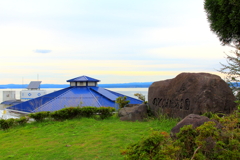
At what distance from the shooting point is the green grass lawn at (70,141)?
4730 mm

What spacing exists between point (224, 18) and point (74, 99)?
10.0 metres

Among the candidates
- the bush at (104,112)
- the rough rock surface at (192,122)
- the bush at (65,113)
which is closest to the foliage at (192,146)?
the rough rock surface at (192,122)

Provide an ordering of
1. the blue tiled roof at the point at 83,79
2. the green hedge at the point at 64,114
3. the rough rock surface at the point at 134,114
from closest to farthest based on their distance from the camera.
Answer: the green hedge at the point at 64,114, the rough rock surface at the point at 134,114, the blue tiled roof at the point at 83,79

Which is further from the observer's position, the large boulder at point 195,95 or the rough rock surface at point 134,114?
the rough rock surface at point 134,114

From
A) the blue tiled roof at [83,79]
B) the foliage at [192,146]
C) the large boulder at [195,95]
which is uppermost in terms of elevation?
the blue tiled roof at [83,79]

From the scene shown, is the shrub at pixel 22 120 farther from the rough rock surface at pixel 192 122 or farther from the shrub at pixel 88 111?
the rough rock surface at pixel 192 122

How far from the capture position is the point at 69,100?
1462 centimetres

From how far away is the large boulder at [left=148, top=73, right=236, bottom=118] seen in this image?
661 centimetres

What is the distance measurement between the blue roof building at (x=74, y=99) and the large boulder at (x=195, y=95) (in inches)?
253

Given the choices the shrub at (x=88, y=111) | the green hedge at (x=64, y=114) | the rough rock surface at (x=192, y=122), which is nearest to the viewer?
the rough rock surface at (x=192, y=122)

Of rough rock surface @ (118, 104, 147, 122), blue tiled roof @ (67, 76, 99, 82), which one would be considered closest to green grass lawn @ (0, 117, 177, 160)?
rough rock surface @ (118, 104, 147, 122)

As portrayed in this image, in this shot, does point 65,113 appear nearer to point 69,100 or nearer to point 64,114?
point 64,114

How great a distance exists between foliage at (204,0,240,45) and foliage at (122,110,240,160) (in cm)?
553

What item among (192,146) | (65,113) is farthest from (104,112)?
(192,146)
